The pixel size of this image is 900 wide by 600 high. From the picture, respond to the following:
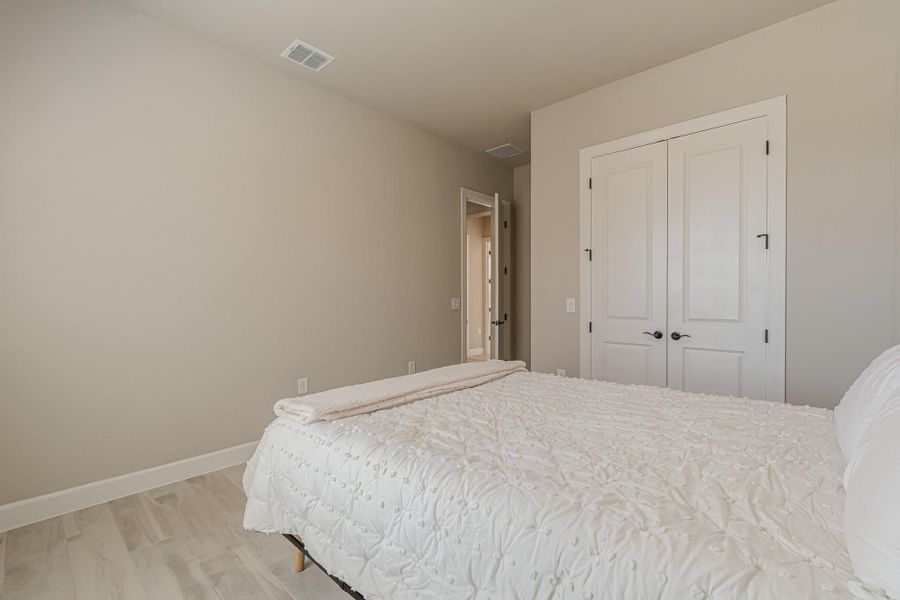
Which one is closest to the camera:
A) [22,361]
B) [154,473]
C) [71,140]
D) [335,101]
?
[22,361]

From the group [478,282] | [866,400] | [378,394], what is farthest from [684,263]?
[478,282]

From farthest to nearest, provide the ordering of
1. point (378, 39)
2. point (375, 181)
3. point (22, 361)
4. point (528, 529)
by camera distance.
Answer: point (375, 181) → point (378, 39) → point (22, 361) → point (528, 529)

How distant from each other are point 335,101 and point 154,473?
3062 mm

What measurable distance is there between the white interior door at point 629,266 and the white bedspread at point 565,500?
4.79ft

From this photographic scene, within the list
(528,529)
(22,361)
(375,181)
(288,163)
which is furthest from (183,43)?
(528,529)

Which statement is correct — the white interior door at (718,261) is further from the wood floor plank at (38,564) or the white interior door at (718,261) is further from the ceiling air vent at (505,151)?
the wood floor plank at (38,564)

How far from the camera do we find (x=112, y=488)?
239 centimetres

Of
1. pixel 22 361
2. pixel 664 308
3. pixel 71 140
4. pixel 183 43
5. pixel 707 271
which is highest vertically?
pixel 183 43

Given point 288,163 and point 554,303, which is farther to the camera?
point 554,303

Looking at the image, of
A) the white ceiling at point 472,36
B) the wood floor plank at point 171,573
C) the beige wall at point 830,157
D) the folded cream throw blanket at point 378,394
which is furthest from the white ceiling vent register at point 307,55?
the wood floor plank at point 171,573

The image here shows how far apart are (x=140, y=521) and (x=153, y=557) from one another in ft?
1.42

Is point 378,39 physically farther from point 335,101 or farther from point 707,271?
point 707,271

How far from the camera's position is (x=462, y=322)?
15.6ft

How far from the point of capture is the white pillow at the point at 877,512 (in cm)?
64
